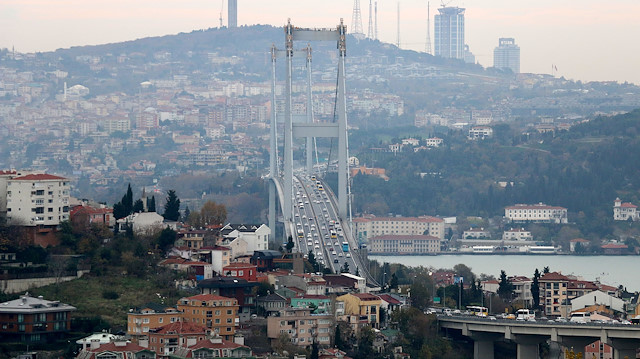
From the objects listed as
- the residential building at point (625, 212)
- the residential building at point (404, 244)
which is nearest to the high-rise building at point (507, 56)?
the residential building at point (625, 212)

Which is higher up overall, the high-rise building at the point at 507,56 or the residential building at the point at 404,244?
the high-rise building at the point at 507,56

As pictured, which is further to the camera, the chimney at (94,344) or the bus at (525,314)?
the bus at (525,314)

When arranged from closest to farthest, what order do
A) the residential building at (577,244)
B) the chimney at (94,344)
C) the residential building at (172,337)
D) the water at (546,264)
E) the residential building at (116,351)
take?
the residential building at (116,351) → the chimney at (94,344) → the residential building at (172,337) → the water at (546,264) → the residential building at (577,244)

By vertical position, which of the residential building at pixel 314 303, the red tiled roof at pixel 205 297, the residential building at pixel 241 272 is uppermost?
the residential building at pixel 241 272

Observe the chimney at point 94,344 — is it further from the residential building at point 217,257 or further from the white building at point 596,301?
the white building at point 596,301

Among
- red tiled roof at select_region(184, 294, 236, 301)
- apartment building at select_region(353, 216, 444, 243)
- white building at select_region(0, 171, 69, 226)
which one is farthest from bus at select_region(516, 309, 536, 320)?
apartment building at select_region(353, 216, 444, 243)

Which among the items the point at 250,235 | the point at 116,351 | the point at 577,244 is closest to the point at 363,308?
the point at 250,235

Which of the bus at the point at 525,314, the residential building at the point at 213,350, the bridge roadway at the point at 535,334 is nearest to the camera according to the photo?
the residential building at the point at 213,350

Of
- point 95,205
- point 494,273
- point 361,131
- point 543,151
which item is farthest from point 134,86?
point 95,205

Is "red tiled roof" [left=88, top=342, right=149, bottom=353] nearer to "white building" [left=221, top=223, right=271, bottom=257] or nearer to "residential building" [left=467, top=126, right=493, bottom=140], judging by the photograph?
"white building" [left=221, top=223, right=271, bottom=257]
